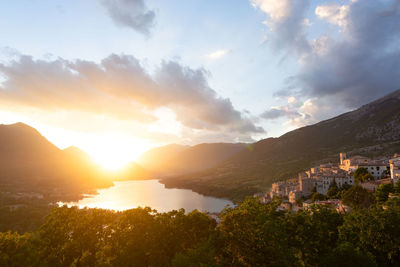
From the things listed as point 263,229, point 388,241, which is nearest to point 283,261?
point 263,229

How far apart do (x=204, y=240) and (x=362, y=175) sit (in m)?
85.4

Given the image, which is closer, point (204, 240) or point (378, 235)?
point (204, 240)

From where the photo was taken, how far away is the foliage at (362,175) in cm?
8738

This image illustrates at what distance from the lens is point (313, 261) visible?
29.4 meters

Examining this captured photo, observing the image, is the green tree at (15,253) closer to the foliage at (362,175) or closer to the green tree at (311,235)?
the green tree at (311,235)

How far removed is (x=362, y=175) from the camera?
89375mm

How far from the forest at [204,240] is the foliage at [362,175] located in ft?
200

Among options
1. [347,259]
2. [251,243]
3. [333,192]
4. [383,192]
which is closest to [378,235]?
[347,259]

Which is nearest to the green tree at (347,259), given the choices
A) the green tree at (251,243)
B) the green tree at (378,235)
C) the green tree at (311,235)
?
the green tree at (311,235)

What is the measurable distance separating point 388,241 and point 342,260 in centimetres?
1113

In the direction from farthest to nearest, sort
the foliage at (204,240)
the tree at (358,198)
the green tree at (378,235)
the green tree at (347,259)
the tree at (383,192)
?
the tree at (383,192), the tree at (358,198), the green tree at (378,235), the green tree at (347,259), the foliage at (204,240)

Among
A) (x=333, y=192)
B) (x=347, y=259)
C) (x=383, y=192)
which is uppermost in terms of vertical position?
(x=383, y=192)

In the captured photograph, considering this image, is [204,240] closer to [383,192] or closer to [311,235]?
[311,235]

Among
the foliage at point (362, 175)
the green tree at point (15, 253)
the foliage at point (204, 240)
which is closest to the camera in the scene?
the green tree at point (15, 253)
